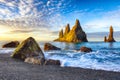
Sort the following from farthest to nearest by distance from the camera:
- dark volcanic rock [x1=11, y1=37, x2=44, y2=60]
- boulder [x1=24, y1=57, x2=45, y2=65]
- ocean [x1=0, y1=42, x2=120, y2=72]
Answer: dark volcanic rock [x1=11, y1=37, x2=44, y2=60] → boulder [x1=24, y1=57, x2=45, y2=65] → ocean [x1=0, y1=42, x2=120, y2=72]

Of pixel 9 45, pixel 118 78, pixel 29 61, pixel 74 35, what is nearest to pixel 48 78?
Answer: pixel 118 78

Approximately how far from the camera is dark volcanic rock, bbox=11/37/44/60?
83.1 feet

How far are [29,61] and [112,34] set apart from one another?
16479 centimetres

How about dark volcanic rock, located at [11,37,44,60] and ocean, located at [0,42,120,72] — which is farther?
dark volcanic rock, located at [11,37,44,60]

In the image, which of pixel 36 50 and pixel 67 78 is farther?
pixel 36 50

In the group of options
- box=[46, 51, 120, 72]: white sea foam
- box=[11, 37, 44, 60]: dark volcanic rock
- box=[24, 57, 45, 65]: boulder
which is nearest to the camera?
box=[46, 51, 120, 72]: white sea foam

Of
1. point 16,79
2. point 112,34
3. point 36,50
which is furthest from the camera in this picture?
point 112,34

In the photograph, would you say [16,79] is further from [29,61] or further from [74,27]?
[74,27]

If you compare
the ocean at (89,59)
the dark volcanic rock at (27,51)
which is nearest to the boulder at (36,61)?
the ocean at (89,59)

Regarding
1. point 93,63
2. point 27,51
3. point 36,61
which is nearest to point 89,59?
point 93,63

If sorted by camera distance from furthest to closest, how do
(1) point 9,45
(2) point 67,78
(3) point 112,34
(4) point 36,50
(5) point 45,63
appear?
(3) point 112,34
(1) point 9,45
(4) point 36,50
(5) point 45,63
(2) point 67,78

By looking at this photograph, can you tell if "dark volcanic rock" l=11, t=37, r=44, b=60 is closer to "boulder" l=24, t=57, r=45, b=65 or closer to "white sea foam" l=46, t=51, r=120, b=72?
"white sea foam" l=46, t=51, r=120, b=72

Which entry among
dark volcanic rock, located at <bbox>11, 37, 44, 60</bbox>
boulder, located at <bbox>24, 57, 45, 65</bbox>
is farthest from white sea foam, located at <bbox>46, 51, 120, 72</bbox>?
dark volcanic rock, located at <bbox>11, 37, 44, 60</bbox>

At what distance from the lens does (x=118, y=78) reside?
1366cm
